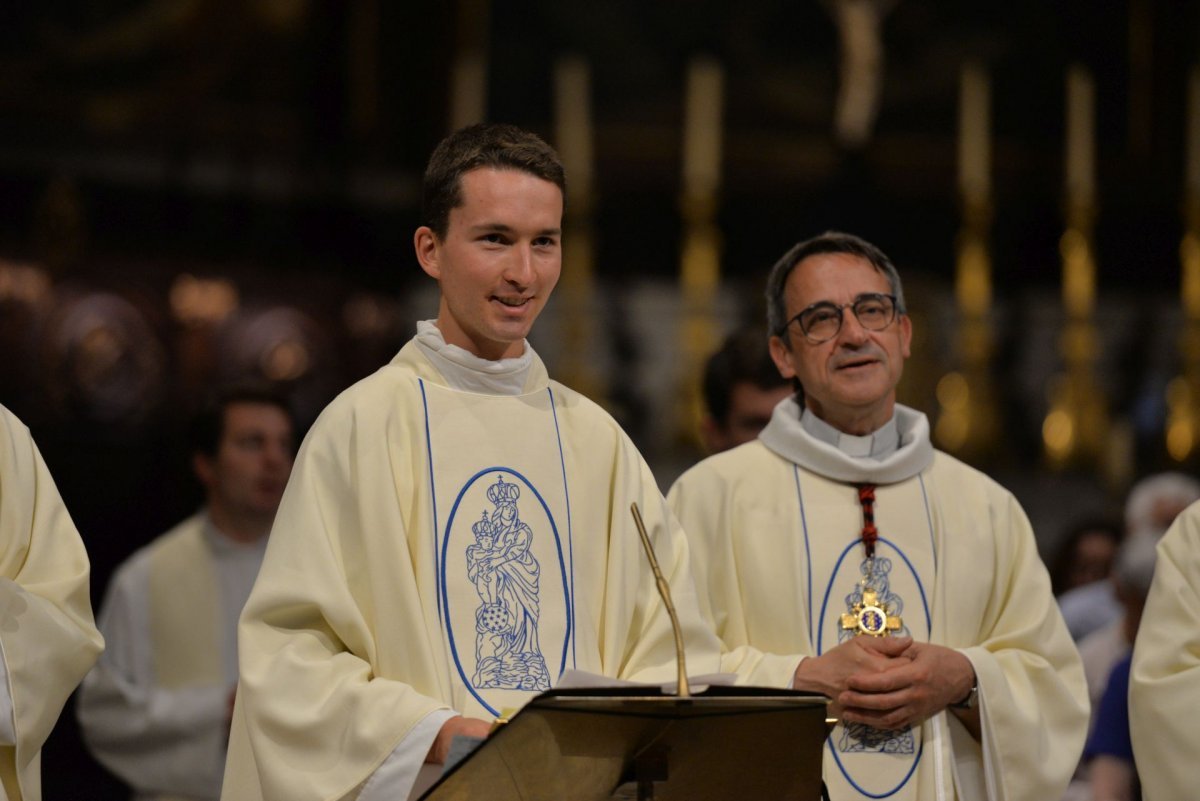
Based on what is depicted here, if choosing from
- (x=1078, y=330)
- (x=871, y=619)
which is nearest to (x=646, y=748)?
(x=871, y=619)

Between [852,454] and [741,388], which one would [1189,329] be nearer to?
[741,388]

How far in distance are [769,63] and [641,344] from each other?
1.93 metres

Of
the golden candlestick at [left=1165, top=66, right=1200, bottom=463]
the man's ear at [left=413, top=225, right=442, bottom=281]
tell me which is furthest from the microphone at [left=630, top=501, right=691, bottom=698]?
the golden candlestick at [left=1165, top=66, right=1200, bottom=463]

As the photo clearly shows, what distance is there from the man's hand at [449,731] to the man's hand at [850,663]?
94 centimetres

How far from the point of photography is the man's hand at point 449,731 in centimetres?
340

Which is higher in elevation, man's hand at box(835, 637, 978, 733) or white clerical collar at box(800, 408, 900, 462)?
white clerical collar at box(800, 408, 900, 462)

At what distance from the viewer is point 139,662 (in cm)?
618

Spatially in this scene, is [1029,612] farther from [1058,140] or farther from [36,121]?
[1058,140]

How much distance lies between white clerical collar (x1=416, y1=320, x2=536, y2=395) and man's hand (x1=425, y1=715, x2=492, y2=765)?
0.76 m

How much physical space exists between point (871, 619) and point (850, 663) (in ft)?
0.59

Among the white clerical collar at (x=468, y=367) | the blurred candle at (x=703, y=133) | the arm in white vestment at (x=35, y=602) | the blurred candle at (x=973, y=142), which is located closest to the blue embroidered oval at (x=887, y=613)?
the white clerical collar at (x=468, y=367)

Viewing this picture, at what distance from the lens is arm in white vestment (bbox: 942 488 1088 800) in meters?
4.25

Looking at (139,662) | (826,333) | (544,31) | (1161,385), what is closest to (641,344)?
(544,31)

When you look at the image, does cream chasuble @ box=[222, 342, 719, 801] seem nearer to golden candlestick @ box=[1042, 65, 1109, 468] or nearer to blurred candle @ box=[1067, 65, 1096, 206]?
golden candlestick @ box=[1042, 65, 1109, 468]
